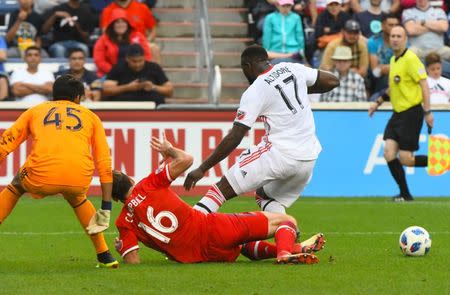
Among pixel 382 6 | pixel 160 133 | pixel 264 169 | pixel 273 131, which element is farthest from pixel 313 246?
pixel 382 6

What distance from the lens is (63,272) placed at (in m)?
9.59

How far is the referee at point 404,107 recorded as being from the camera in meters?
16.2

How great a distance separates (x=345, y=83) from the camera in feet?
63.0

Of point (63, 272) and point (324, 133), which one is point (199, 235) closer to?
point (63, 272)

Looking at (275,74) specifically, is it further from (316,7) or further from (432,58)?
(316,7)

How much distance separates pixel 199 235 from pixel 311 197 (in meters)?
8.33

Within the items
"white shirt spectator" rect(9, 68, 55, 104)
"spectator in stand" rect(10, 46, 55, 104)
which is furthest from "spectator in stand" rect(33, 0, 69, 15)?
"white shirt spectator" rect(9, 68, 55, 104)

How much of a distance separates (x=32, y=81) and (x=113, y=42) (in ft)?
4.99

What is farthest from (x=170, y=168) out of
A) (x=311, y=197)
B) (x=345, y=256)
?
(x=311, y=197)

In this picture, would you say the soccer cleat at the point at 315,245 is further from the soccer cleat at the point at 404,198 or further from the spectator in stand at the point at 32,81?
the spectator in stand at the point at 32,81

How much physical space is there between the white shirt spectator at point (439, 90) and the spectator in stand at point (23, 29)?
651cm

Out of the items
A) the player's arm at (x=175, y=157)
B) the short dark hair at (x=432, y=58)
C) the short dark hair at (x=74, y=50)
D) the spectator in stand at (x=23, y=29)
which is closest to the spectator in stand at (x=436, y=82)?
the short dark hair at (x=432, y=58)

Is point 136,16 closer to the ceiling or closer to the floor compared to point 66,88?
closer to the floor

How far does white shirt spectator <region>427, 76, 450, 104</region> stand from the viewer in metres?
19.0
